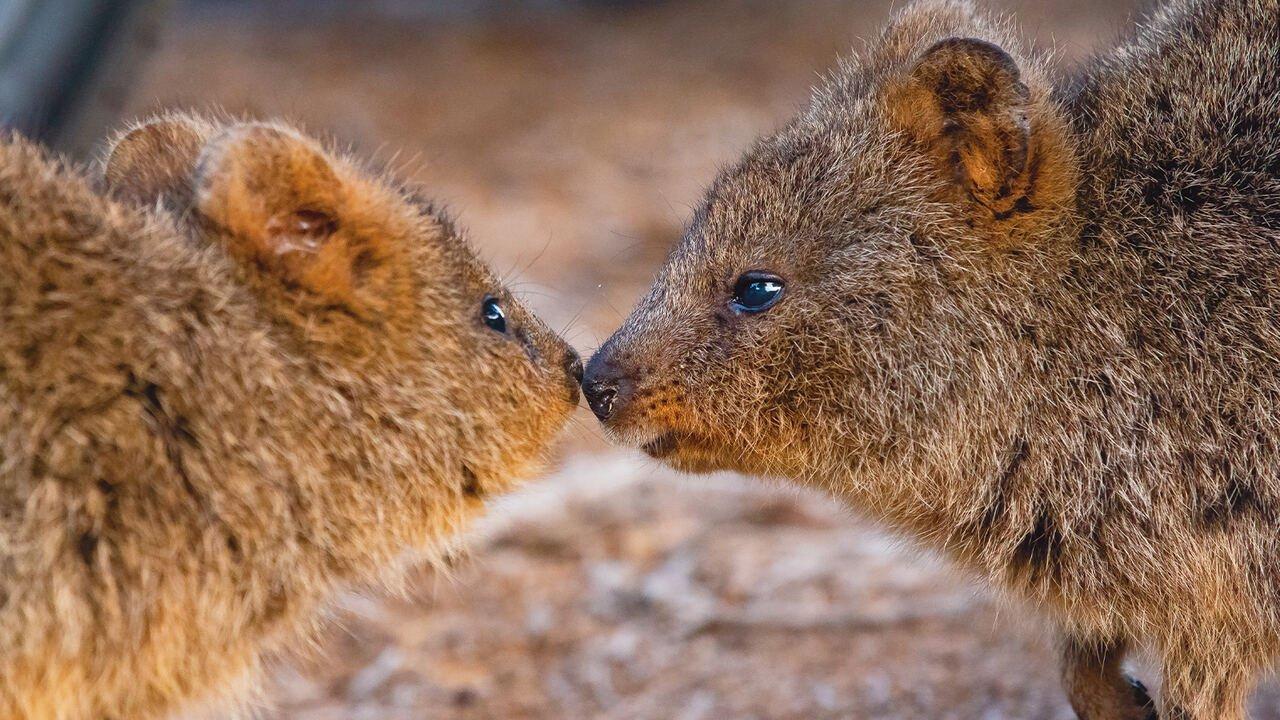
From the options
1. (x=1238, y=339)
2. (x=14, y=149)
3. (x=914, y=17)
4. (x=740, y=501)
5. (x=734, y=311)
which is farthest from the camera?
(x=740, y=501)

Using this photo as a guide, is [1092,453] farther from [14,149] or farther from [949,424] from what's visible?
[14,149]

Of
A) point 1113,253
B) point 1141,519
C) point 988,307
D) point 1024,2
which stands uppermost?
point 1024,2

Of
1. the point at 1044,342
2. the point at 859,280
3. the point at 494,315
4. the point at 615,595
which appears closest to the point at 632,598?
the point at 615,595

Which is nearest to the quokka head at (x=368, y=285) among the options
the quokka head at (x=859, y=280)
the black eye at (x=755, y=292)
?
the quokka head at (x=859, y=280)

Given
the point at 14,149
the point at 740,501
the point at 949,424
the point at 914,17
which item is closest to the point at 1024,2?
the point at 740,501

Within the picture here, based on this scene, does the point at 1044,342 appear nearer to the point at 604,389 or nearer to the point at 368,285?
the point at 604,389
